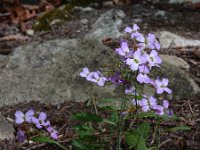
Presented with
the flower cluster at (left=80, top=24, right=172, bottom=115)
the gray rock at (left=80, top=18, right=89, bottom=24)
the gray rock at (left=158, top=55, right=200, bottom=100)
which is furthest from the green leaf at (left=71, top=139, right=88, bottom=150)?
the gray rock at (left=80, top=18, right=89, bottom=24)


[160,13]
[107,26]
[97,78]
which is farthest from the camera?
[160,13]

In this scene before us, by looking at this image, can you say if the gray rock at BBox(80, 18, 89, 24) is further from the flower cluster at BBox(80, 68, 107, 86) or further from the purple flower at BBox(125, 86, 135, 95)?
the purple flower at BBox(125, 86, 135, 95)

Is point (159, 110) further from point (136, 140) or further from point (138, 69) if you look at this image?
point (138, 69)

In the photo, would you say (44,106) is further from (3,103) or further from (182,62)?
(182,62)

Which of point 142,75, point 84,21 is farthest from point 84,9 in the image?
point 142,75

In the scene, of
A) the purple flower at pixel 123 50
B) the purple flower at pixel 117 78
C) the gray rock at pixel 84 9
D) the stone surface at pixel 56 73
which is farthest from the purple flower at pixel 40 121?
the gray rock at pixel 84 9

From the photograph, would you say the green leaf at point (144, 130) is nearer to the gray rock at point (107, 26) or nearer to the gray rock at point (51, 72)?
the gray rock at point (51, 72)

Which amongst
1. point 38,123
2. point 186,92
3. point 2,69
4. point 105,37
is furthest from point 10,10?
point 38,123

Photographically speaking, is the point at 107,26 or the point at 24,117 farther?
the point at 107,26
